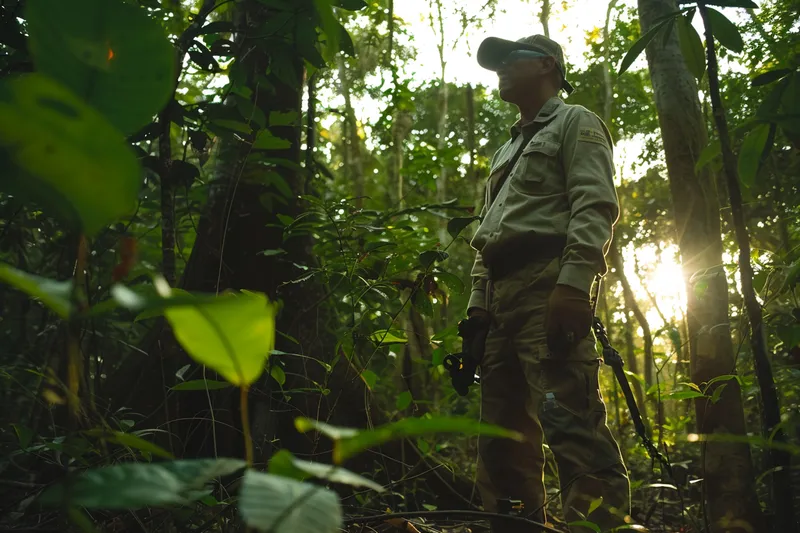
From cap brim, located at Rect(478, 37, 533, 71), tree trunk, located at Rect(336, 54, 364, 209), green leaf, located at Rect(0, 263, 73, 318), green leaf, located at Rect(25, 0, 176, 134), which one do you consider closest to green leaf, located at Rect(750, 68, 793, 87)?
cap brim, located at Rect(478, 37, 533, 71)

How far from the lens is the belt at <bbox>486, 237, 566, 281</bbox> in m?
2.39

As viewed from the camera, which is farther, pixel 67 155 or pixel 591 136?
pixel 591 136

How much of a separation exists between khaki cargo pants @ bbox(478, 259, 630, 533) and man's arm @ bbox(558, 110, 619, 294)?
0.18 meters

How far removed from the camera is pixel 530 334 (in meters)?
2.34

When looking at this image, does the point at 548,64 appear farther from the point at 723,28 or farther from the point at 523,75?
the point at 723,28

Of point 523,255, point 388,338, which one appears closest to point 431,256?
point 388,338

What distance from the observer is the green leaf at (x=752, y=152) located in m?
1.39

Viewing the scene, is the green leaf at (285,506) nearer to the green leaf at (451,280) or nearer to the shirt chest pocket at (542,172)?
the green leaf at (451,280)

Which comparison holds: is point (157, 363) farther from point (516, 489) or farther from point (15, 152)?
point (15, 152)

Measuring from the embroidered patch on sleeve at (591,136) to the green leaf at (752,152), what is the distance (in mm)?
969

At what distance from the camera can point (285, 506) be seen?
407 millimetres

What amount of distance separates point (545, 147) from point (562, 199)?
23 centimetres

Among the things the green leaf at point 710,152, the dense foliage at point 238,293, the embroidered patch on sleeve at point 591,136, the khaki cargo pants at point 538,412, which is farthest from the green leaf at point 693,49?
the khaki cargo pants at point 538,412

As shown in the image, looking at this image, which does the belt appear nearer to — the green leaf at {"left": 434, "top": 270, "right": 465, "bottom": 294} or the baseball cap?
the green leaf at {"left": 434, "top": 270, "right": 465, "bottom": 294}
